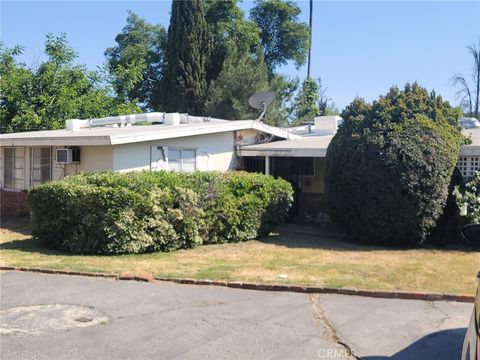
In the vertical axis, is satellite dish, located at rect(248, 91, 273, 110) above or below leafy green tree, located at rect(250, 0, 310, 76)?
below

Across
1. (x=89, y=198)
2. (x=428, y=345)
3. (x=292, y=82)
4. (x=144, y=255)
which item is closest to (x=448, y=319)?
(x=428, y=345)

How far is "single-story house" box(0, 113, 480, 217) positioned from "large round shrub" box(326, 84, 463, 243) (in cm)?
124

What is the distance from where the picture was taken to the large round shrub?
11.4 m

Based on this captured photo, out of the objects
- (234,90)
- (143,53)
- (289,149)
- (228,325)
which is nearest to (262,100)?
(289,149)

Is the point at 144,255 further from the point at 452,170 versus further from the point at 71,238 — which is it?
the point at 452,170

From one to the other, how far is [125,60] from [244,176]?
24.7 meters

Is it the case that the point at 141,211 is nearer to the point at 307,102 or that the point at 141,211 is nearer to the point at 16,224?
the point at 16,224

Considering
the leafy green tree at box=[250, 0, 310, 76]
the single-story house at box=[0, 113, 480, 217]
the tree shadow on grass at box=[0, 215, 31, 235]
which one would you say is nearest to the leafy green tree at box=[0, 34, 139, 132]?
the single-story house at box=[0, 113, 480, 217]

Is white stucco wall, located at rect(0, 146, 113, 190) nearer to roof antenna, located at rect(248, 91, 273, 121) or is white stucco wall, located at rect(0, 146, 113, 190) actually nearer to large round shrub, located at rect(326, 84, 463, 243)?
large round shrub, located at rect(326, 84, 463, 243)

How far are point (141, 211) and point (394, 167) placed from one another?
519 centimetres

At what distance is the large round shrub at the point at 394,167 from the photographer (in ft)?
37.4

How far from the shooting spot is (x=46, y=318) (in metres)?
6.07

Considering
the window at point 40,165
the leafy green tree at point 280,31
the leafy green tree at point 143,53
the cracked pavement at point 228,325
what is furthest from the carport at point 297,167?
the leafy green tree at point 280,31

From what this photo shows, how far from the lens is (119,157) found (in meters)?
12.9
